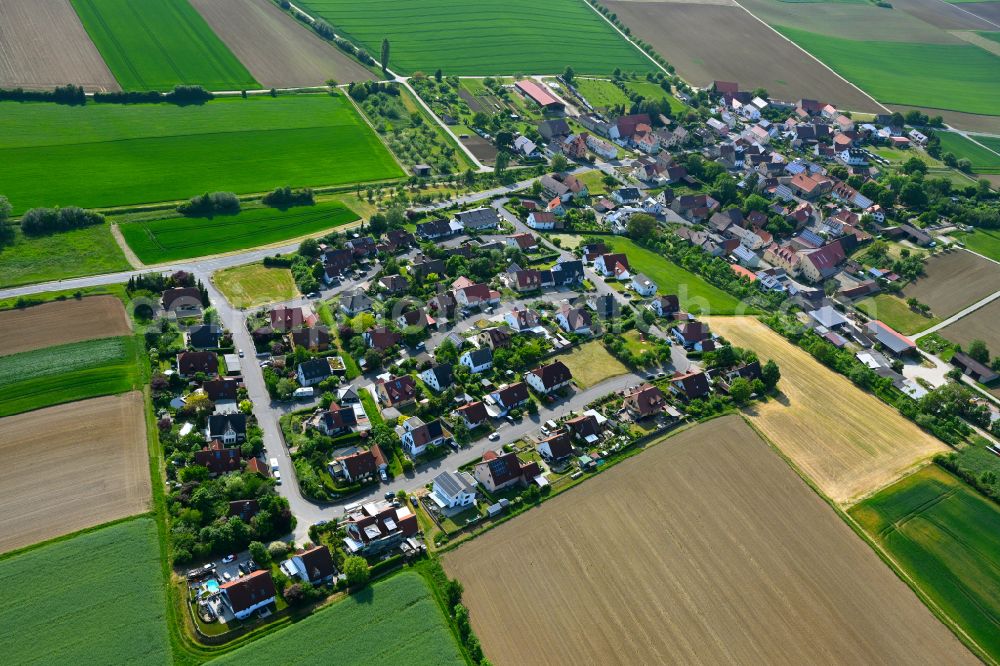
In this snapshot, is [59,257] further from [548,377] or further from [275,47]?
[275,47]

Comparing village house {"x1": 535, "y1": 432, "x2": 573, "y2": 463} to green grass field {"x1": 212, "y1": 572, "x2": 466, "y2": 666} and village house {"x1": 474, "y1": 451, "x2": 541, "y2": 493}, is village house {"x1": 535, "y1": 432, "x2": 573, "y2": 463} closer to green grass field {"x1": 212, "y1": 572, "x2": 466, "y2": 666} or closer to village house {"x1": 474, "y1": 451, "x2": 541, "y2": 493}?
village house {"x1": 474, "y1": 451, "x2": 541, "y2": 493}

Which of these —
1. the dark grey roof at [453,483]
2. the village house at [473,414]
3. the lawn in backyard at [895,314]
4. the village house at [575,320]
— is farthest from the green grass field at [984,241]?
the dark grey roof at [453,483]

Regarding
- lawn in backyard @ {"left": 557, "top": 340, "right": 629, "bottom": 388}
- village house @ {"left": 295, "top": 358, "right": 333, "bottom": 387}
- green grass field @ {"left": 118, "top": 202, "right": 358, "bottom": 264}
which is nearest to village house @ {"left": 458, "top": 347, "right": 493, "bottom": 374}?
lawn in backyard @ {"left": 557, "top": 340, "right": 629, "bottom": 388}

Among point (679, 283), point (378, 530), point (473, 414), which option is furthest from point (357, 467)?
point (679, 283)

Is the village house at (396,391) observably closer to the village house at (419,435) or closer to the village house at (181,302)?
the village house at (419,435)

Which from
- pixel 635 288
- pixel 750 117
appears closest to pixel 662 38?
pixel 750 117

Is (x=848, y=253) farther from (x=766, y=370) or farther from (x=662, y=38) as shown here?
(x=662, y=38)
